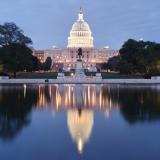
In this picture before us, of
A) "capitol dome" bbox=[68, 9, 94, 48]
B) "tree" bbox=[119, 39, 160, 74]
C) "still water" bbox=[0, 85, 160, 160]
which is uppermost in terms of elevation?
"capitol dome" bbox=[68, 9, 94, 48]

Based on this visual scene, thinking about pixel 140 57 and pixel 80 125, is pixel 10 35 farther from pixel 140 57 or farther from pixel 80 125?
pixel 80 125

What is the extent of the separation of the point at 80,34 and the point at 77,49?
20.9ft

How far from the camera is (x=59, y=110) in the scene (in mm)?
21641

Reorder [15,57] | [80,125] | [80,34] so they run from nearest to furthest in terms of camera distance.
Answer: [80,125] → [15,57] → [80,34]

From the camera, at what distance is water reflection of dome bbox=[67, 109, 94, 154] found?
13341 millimetres

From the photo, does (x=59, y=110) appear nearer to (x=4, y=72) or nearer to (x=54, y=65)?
(x=4, y=72)

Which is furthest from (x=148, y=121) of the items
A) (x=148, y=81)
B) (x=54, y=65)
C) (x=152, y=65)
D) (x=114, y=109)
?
(x=54, y=65)

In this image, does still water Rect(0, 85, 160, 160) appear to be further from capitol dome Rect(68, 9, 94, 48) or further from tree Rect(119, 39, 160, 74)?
capitol dome Rect(68, 9, 94, 48)

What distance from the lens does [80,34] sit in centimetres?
17138

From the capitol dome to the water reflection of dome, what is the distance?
151m

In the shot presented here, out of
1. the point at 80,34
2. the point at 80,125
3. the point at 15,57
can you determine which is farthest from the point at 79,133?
the point at 80,34

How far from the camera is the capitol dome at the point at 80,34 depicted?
17138cm

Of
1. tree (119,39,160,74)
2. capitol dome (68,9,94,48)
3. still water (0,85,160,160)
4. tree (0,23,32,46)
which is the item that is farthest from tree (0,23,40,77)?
capitol dome (68,9,94,48)

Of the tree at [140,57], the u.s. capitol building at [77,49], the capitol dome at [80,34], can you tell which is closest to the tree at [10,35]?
the tree at [140,57]
